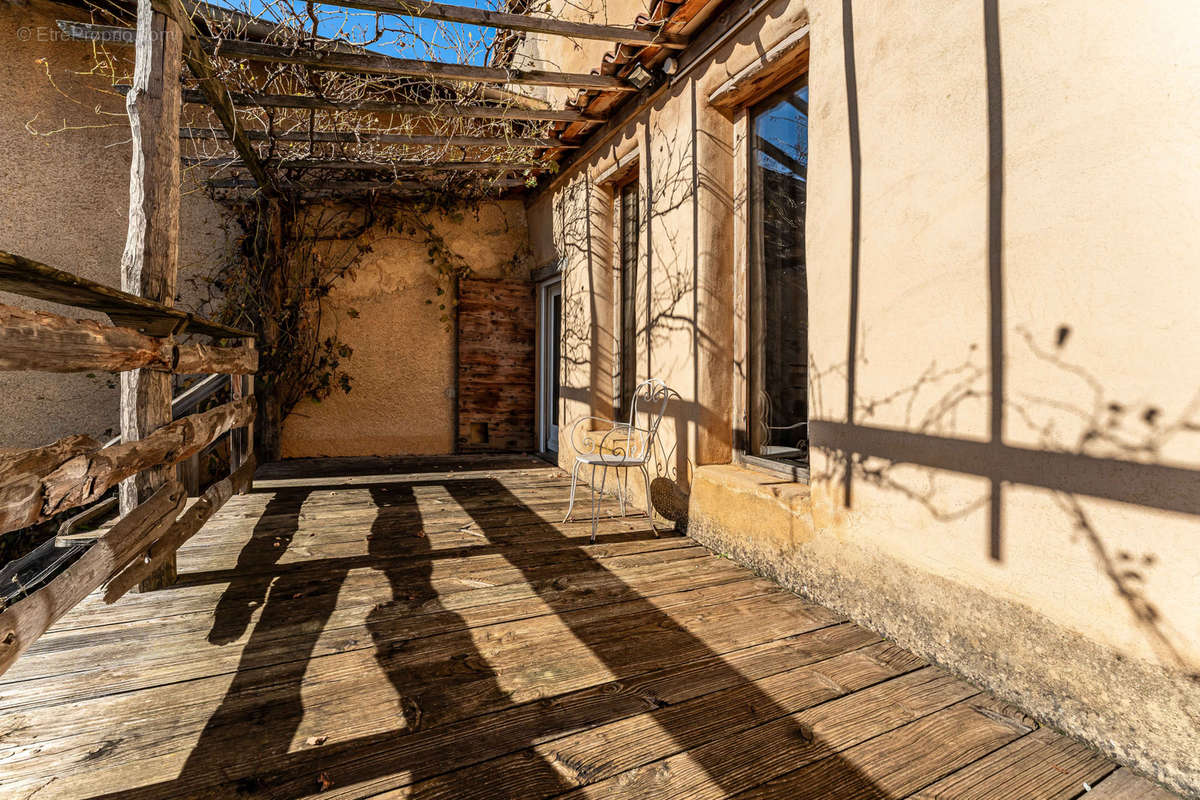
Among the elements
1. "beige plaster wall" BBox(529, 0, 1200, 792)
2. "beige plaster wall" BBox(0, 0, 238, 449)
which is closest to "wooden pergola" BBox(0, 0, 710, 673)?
"beige plaster wall" BBox(0, 0, 238, 449)

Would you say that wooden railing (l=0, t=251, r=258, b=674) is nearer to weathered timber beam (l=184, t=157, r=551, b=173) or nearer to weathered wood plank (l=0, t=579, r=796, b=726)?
weathered wood plank (l=0, t=579, r=796, b=726)

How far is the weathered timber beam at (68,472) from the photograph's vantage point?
1.26 metres

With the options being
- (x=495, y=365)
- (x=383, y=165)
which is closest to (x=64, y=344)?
(x=383, y=165)

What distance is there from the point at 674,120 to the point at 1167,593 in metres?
3.17

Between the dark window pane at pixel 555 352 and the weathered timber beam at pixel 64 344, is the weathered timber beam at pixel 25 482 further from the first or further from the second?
the dark window pane at pixel 555 352

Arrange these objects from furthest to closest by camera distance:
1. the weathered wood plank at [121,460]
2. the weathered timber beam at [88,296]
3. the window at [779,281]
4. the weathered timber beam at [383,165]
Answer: the weathered timber beam at [383,165] → the window at [779,281] → the weathered wood plank at [121,460] → the weathered timber beam at [88,296]

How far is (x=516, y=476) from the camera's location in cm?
506

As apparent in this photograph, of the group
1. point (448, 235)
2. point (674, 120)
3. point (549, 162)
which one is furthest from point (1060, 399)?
point (448, 235)

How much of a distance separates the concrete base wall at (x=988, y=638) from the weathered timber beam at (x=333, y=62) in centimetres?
268

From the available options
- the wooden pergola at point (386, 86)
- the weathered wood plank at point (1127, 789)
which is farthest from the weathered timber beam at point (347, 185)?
the weathered wood plank at point (1127, 789)

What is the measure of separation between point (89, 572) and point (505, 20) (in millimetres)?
2813

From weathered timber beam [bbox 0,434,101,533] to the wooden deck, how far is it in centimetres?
59

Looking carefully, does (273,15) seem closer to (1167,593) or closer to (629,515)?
(629,515)

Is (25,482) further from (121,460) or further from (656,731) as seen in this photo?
(656,731)
